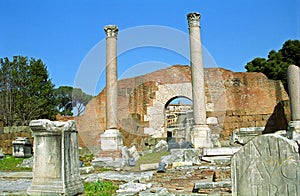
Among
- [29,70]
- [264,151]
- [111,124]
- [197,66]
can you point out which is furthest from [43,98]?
[264,151]

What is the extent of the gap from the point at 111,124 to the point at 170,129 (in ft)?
53.7

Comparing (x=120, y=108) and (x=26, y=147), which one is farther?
(x=120, y=108)

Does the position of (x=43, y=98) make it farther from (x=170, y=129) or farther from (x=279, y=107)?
(x=279, y=107)

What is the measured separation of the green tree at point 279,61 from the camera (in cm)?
2848

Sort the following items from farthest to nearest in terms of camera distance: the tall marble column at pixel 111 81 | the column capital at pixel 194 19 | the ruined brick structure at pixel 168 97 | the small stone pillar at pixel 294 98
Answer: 1. the ruined brick structure at pixel 168 97
2. the column capital at pixel 194 19
3. the tall marble column at pixel 111 81
4. the small stone pillar at pixel 294 98

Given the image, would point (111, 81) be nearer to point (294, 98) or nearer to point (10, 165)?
point (10, 165)

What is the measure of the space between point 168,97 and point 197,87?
11702mm

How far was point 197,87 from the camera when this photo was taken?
12406mm

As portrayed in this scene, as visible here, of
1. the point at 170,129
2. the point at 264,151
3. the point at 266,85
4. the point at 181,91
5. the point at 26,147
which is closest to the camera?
the point at 264,151

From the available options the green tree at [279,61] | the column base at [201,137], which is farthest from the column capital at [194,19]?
the green tree at [279,61]

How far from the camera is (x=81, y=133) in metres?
23.0

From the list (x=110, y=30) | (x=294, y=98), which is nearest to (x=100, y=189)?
(x=110, y=30)

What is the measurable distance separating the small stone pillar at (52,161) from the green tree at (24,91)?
65.4 ft

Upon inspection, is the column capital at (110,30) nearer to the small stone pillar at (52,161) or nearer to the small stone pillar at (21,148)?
the small stone pillar at (21,148)
